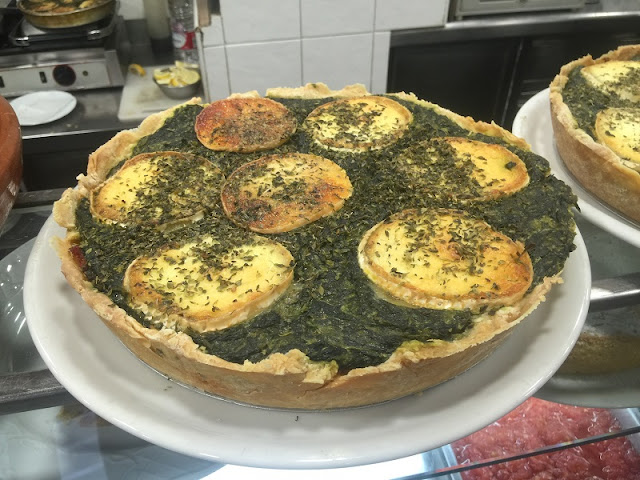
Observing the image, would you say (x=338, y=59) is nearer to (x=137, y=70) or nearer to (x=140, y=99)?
(x=140, y=99)

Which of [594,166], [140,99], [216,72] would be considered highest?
[594,166]

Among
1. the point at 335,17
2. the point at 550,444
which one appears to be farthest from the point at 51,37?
the point at 550,444

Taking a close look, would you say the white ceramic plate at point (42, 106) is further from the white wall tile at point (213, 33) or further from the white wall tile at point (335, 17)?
the white wall tile at point (335, 17)

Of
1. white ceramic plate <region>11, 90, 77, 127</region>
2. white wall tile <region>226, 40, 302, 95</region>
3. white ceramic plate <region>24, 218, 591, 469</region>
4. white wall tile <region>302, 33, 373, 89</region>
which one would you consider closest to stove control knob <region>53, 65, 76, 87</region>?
white ceramic plate <region>11, 90, 77, 127</region>

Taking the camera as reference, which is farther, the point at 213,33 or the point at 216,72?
the point at 216,72

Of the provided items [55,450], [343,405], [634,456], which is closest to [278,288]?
[343,405]

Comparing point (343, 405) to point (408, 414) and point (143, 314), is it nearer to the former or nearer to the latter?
point (408, 414)
